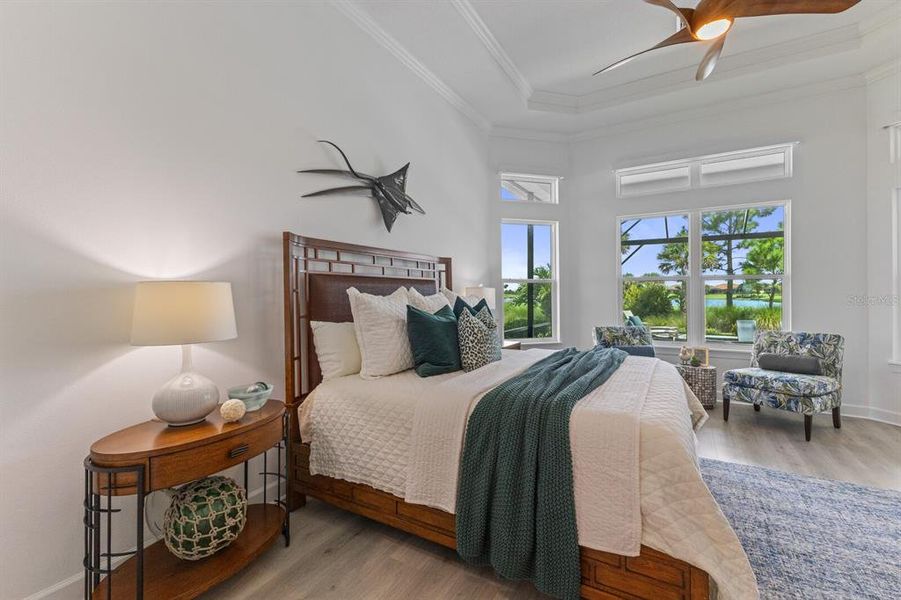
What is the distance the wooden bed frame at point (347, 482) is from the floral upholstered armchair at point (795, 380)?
2.86 m

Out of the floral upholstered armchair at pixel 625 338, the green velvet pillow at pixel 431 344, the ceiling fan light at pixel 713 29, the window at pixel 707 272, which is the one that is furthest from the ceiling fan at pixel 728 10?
the floral upholstered armchair at pixel 625 338

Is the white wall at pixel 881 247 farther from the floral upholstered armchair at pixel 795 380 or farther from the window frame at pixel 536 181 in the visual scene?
the window frame at pixel 536 181

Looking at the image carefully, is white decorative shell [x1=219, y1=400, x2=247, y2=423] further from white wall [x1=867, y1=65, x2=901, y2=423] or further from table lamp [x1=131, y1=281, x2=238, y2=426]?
white wall [x1=867, y1=65, x2=901, y2=423]

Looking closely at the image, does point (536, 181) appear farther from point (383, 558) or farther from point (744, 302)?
point (383, 558)

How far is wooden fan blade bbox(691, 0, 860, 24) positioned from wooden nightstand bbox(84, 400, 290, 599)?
3220 mm

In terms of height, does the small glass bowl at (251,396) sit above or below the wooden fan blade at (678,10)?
below

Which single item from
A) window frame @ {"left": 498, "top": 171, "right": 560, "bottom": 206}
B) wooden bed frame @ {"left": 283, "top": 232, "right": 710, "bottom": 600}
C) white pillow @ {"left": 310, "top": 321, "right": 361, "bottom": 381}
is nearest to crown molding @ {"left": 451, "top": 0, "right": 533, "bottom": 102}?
window frame @ {"left": 498, "top": 171, "right": 560, "bottom": 206}

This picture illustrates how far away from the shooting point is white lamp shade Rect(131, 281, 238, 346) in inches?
60.5

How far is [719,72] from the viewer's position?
397 cm

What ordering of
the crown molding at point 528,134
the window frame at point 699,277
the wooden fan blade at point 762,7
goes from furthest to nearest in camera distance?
the crown molding at point 528,134, the window frame at point 699,277, the wooden fan blade at point 762,7

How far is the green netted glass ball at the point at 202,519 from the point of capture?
62.5 inches

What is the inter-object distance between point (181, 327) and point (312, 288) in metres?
1.02

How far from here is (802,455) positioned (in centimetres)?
296

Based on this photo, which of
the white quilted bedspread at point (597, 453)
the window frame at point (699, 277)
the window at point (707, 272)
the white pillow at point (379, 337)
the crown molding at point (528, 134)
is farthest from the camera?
the crown molding at point (528, 134)
